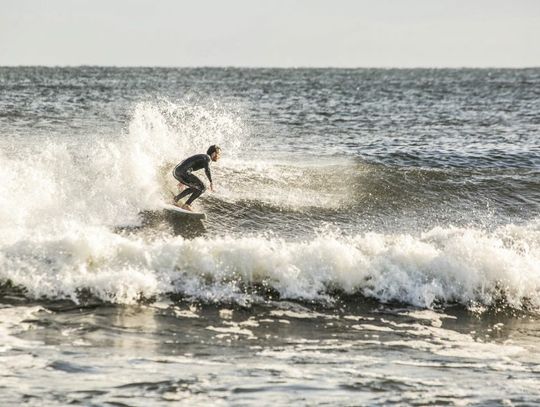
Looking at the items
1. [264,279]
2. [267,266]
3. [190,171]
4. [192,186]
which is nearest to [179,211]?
[192,186]

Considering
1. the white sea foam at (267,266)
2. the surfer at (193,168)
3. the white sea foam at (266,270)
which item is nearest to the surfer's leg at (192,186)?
the surfer at (193,168)

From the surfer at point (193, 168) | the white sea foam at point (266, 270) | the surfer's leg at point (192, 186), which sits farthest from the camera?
the surfer's leg at point (192, 186)

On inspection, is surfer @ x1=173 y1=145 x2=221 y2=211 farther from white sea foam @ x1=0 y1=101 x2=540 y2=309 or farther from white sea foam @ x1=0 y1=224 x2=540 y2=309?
white sea foam @ x1=0 y1=224 x2=540 y2=309

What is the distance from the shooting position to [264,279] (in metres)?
12.1

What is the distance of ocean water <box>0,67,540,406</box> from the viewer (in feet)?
26.6

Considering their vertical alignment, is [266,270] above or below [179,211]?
below

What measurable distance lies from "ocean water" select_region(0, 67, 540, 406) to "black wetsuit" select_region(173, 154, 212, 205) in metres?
0.65

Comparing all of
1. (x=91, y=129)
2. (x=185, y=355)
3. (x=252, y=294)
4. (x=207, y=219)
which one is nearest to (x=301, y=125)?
(x=91, y=129)

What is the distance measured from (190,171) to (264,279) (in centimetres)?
496

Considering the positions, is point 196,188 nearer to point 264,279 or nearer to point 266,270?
point 266,270

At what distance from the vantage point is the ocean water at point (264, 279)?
8102 mm

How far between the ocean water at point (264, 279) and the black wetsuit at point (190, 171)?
645 millimetres

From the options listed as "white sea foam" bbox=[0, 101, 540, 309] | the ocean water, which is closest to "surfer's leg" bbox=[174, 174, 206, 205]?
the ocean water

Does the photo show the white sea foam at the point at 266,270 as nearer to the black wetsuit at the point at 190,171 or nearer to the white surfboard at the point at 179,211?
the white surfboard at the point at 179,211
